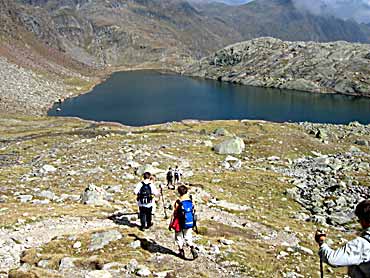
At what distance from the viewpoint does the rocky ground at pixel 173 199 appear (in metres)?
16.0

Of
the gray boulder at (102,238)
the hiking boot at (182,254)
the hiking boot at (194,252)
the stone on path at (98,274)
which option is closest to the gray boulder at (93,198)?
the gray boulder at (102,238)

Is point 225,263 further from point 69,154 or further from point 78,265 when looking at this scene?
point 69,154

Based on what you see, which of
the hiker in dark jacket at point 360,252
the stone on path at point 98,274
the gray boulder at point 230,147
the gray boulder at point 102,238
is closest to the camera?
the hiker in dark jacket at point 360,252

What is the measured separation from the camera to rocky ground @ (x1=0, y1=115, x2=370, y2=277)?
16.0m

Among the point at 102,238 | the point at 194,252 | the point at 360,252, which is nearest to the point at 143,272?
the point at 194,252

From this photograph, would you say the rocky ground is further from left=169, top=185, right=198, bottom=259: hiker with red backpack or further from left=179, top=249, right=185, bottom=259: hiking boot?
left=169, top=185, right=198, bottom=259: hiker with red backpack

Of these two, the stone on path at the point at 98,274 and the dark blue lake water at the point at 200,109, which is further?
the dark blue lake water at the point at 200,109

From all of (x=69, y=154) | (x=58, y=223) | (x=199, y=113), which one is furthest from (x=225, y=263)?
(x=199, y=113)

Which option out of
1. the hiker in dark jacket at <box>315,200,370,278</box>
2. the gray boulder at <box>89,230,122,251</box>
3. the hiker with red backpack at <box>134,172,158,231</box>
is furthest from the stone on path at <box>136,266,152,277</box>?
the hiker in dark jacket at <box>315,200,370,278</box>

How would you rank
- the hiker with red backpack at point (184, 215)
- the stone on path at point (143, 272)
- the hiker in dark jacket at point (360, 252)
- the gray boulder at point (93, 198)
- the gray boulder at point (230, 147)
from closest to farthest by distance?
the hiker in dark jacket at point (360, 252)
the stone on path at point (143, 272)
the hiker with red backpack at point (184, 215)
the gray boulder at point (93, 198)
the gray boulder at point (230, 147)

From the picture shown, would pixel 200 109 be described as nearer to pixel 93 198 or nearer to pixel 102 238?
pixel 93 198

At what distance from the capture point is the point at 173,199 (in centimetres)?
2731

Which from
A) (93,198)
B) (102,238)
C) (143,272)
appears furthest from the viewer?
(93,198)

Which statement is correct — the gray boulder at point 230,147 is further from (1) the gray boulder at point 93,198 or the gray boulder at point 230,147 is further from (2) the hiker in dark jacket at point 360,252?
(2) the hiker in dark jacket at point 360,252
